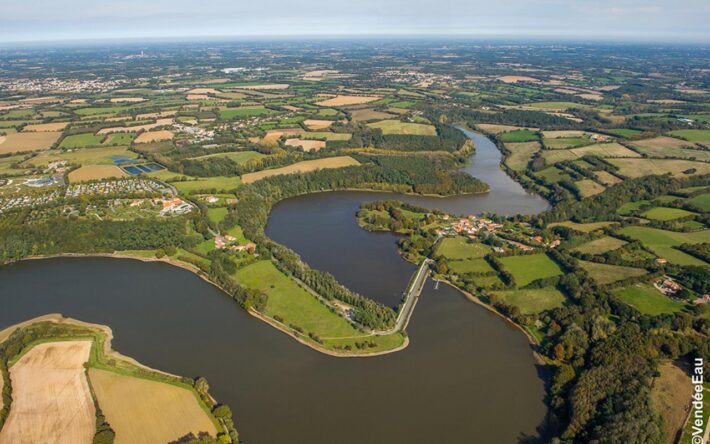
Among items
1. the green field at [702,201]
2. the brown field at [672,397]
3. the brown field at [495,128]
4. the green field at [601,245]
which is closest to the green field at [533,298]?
the brown field at [672,397]

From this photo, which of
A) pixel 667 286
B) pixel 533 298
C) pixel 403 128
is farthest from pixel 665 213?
pixel 403 128

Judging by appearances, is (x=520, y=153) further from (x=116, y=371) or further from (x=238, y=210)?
(x=116, y=371)

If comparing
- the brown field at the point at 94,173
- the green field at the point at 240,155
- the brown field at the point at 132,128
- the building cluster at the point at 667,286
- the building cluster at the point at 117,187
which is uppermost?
the brown field at the point at 132,128

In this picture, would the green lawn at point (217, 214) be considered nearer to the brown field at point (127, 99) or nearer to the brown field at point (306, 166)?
the brown field at point (306, 166)

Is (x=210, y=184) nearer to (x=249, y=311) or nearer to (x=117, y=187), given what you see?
(x=117, y=187)

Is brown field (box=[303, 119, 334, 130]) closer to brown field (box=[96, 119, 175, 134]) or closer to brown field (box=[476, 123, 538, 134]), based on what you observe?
brown field (box=[96, 119, 175, 134])
